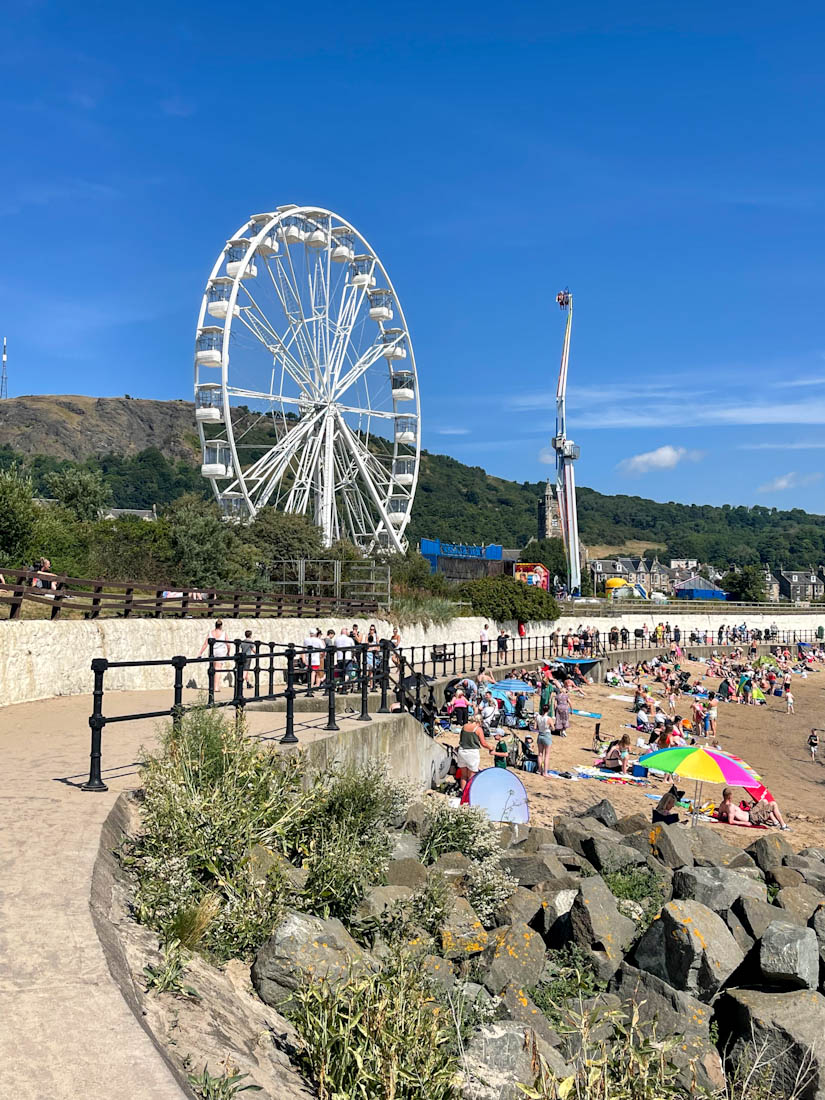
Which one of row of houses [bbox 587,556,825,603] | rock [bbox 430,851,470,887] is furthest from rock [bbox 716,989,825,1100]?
row of houses [bbox 587,556,825,603]

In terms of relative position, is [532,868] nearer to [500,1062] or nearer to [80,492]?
[500,1062]

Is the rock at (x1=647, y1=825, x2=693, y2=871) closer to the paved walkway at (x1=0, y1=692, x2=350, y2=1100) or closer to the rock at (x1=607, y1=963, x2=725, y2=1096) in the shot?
the rock at (x1=607, y1=963, x2=725, y2=1096)

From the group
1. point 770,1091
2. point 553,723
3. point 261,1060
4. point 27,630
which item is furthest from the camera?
point 553,723

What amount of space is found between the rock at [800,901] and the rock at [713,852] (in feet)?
Answer: 4.57

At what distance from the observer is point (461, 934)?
6.76 meters

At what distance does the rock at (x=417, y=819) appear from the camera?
31.9 ft

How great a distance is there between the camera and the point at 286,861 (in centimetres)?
598

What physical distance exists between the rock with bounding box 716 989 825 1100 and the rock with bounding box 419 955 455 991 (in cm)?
183

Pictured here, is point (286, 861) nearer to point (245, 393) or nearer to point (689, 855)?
point (689, 855)

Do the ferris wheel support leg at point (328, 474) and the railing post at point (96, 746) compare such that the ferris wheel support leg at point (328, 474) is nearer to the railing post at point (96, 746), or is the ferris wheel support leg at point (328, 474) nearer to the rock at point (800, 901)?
the rock at point (800, 901)

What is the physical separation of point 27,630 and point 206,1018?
30.2 ft

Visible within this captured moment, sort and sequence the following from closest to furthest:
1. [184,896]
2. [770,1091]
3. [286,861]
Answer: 1. [184,896]
2. [770,1091]
3. [286,861]

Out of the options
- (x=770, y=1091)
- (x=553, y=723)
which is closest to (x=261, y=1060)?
(x=770, y=1091)

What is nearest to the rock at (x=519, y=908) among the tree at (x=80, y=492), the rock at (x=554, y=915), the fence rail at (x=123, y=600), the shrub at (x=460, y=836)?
the rock at (x=554, y=915)
